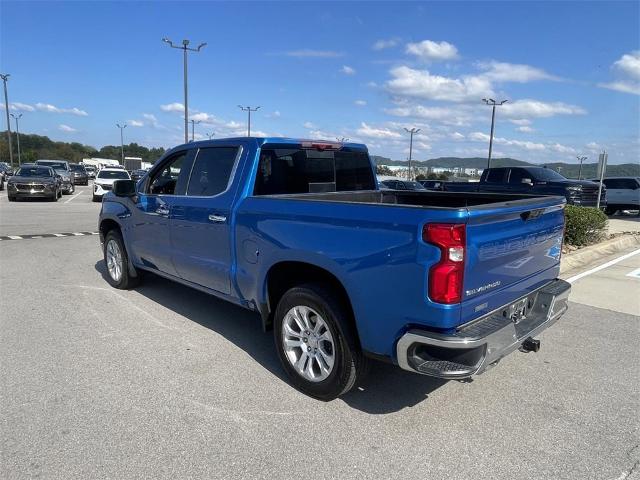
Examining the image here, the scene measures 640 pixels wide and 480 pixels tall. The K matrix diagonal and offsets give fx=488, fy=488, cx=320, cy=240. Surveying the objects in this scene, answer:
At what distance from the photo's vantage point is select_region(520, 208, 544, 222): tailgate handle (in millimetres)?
3251

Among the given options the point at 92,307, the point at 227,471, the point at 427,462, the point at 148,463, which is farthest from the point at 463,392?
the point at 92,307

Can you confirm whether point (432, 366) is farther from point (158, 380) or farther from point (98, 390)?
point (98, 390)

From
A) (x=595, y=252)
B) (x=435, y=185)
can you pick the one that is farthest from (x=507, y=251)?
(x=435, y=185)

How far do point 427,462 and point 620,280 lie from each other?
6214 millimetres

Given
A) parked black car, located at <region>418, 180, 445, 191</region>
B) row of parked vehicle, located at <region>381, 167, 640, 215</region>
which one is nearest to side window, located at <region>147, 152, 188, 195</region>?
row of parked vehicle, located at <region>381, 167, 640, 215</region>

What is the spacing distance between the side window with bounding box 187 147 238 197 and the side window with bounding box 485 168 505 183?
14190 mm

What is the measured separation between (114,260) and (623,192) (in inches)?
797

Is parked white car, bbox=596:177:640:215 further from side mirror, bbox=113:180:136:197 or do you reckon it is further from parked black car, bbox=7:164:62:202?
parked black car, bbox=7:164:62:202

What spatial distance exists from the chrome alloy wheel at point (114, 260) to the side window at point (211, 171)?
214cm

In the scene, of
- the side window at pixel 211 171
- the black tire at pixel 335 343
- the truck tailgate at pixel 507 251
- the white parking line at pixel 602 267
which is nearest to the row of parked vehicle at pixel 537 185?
the white parking line at pixel 602 267

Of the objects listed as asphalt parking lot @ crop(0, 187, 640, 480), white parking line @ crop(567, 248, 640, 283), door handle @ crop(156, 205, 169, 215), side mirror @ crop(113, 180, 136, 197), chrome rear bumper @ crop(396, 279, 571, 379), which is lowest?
asphalt parking lot @ crop(0, 187, 640, 480)

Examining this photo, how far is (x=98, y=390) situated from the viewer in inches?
142

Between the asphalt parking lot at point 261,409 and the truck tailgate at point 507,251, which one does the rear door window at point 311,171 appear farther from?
the truck tailgate at point 507,251

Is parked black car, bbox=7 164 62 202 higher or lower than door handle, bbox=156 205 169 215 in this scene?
lower
